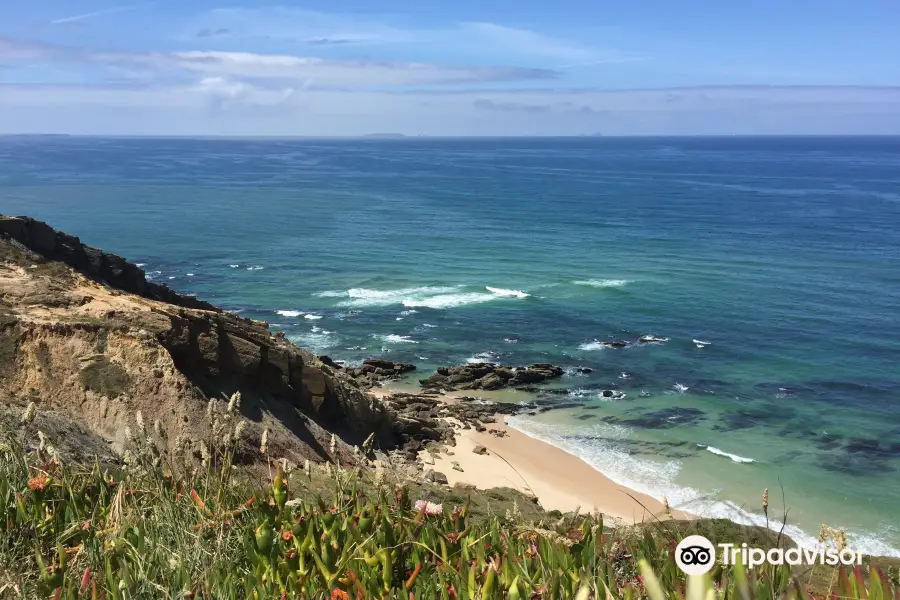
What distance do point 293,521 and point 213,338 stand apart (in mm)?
18348

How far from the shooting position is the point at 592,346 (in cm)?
4400

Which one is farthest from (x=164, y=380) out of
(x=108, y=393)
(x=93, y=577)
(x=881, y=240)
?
(x=881, y=240)

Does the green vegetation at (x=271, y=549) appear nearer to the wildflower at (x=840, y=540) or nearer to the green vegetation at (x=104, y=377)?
the wildflower at (x=840, y=540)

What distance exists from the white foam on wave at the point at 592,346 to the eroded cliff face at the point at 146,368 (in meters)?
17.8

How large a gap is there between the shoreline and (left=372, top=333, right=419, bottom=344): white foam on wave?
511 inches

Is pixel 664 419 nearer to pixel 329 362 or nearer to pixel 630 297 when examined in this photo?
pixel 329 362

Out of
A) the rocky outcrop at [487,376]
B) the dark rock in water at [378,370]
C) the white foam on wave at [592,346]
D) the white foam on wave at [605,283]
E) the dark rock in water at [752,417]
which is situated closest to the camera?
the dark rock in water at [752,417]

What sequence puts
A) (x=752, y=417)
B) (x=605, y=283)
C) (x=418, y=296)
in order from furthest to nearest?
1. (x=605, y=283)
2. (x=418, y=296)
3. (x=752, y=417)

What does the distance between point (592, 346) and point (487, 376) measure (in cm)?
814

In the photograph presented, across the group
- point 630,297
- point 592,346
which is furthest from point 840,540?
point 630,297

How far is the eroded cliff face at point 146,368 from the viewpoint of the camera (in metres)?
20.8

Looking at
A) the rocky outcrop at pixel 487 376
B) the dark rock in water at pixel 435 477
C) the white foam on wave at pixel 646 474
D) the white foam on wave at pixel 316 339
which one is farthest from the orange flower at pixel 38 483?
the white foam on wave at pixel 316 339

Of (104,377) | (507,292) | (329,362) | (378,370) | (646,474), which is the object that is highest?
(104,377)

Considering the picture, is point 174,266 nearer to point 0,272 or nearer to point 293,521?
point 0,272
